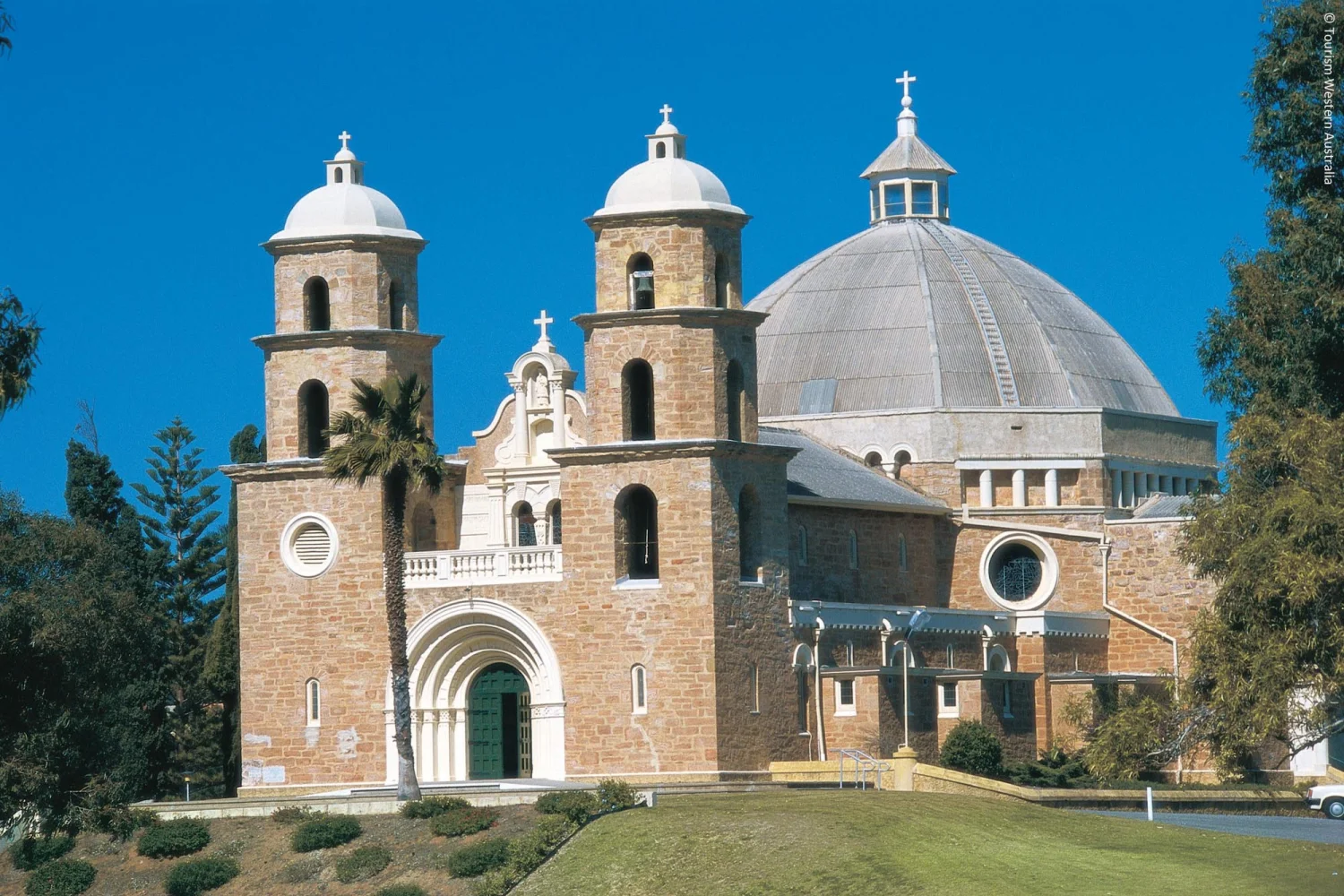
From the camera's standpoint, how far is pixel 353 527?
223ft

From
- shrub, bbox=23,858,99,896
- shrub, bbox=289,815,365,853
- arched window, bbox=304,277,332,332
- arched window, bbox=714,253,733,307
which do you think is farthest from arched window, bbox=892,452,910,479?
shrub, bbox=23,858,99,896

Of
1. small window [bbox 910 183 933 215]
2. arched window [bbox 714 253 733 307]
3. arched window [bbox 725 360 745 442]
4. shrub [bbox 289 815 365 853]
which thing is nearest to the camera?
shrub [bbox 289 815 365 853]

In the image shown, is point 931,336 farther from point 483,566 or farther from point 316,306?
point 316,306

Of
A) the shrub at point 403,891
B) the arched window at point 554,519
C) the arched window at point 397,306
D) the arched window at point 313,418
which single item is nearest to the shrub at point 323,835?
the shrub at point 403,891

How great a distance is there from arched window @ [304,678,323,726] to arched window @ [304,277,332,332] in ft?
27.0

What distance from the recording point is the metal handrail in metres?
63.0

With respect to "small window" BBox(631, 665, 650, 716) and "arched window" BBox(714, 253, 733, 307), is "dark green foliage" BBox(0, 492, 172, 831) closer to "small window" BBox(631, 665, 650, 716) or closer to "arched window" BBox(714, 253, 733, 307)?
"small window" BBox(631, 665, 650, 716)

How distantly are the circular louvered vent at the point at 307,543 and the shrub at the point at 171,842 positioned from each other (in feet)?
33.6

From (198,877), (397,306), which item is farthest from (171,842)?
(397,306)

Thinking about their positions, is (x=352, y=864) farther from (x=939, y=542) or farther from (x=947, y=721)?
(x=939, y=542)

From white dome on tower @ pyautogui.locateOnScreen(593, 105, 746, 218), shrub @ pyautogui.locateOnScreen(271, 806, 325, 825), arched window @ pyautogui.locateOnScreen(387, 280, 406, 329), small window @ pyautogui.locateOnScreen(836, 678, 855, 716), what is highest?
white dome on tower @ pyautogui.locateOnScreen(593, 105, 746, 218)

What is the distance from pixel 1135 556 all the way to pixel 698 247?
17468 millimetres

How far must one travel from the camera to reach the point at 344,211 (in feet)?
224

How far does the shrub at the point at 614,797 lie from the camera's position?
5703 cm
